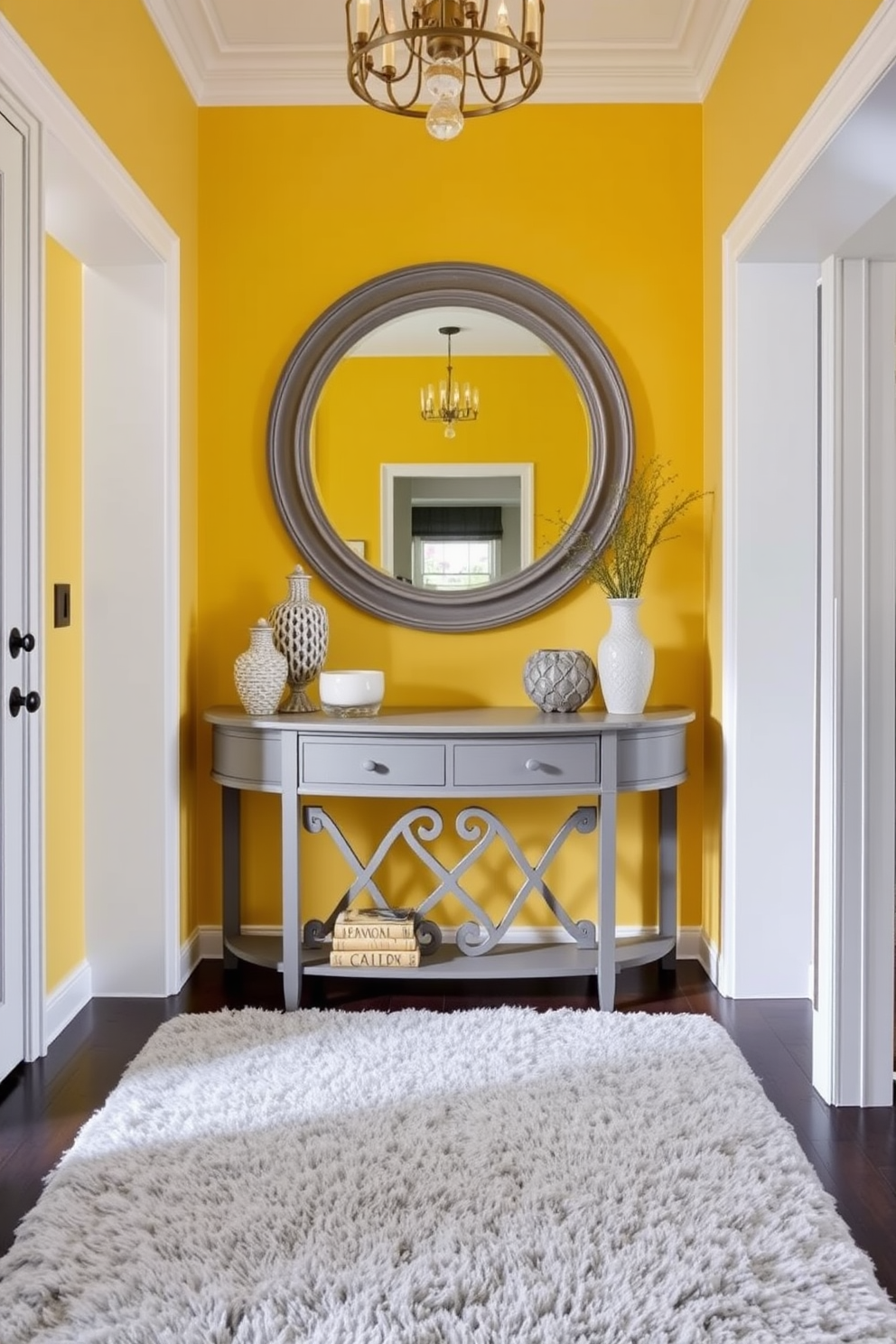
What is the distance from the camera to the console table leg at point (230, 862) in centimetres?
350

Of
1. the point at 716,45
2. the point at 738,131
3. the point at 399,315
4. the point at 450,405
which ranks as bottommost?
the point at 450,405

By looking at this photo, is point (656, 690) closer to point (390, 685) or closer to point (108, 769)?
point (390, 685)

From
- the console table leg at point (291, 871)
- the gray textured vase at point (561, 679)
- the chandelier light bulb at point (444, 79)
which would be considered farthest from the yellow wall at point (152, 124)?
the gray textured vase at point (561, 679)

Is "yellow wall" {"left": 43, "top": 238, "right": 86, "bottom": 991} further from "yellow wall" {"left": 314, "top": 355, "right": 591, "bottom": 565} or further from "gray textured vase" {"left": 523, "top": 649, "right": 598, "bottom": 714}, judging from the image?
"gray textured vase" {"left": 523, "top": 649, "right": 598, "bottom": 714}

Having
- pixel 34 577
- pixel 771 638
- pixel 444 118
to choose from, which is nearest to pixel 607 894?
pixel 771 638

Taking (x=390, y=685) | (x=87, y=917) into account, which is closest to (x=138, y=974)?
(x=87, y=917)

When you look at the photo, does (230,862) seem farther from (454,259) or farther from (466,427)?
(454,259)

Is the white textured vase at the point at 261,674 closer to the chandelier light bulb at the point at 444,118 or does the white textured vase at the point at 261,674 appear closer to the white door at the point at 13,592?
the white door at the point at 13,592

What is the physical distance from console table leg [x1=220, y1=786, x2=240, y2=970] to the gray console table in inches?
7.2

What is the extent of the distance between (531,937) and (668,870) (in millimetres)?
484

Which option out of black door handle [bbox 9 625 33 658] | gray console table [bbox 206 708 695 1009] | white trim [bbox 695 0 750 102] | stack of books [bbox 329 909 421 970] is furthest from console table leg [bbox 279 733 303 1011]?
white trim [bbox 695 0 750 102]

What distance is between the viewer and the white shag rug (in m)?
1.69

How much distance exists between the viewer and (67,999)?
9.96 feet

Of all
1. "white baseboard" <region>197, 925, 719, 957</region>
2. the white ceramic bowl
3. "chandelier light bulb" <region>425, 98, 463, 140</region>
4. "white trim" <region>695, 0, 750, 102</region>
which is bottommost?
"white baseboard" <region>197, 925, 719, 957</region>
